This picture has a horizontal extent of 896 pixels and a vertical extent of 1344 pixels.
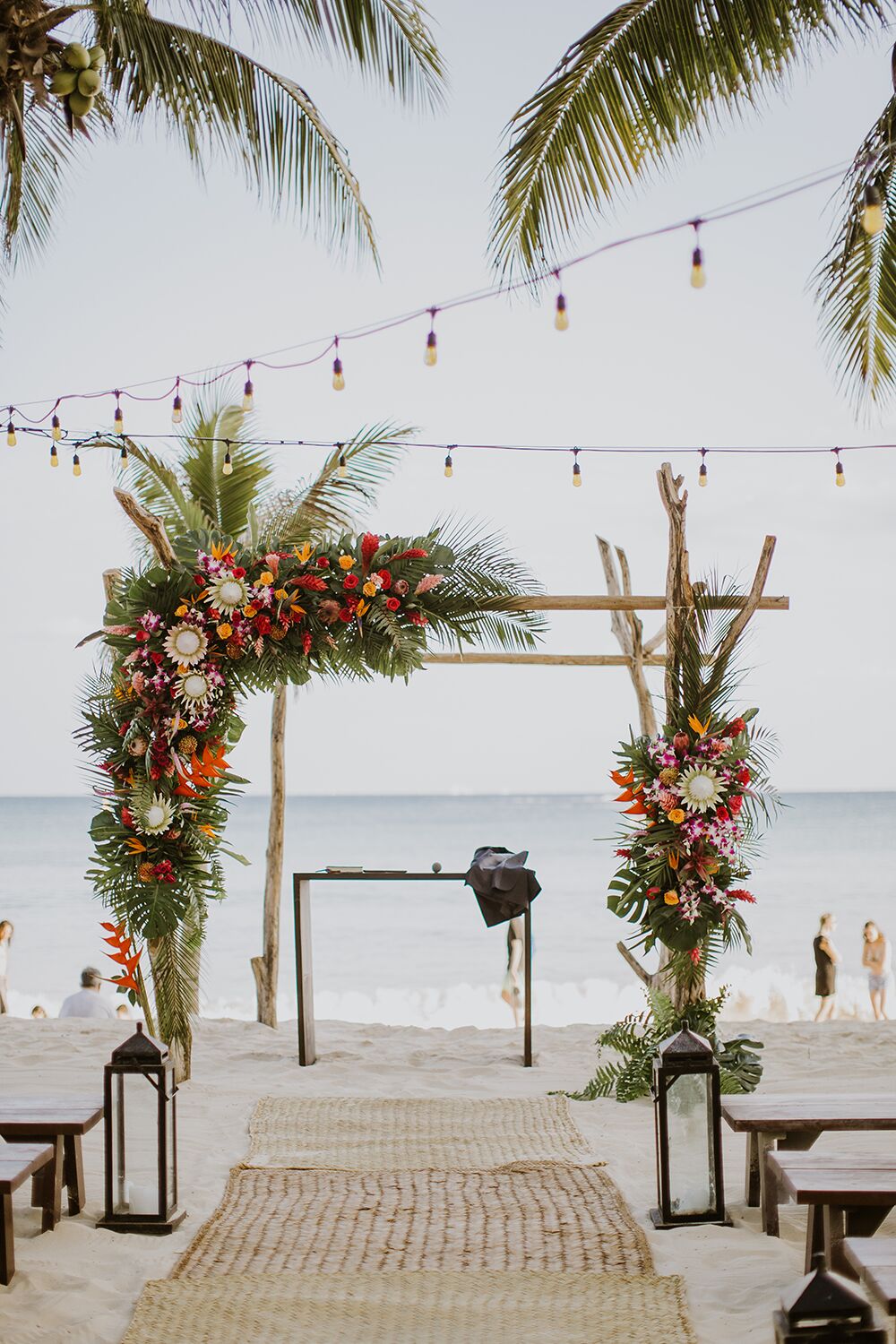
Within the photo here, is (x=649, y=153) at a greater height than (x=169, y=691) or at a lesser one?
greater

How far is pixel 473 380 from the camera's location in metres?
17.2

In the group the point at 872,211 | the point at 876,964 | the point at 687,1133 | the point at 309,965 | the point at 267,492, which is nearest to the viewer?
the point at 872,211

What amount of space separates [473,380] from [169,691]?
11.7 metres

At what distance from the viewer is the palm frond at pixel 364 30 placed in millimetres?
5324

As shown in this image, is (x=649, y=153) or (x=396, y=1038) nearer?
(x=649, y=153)

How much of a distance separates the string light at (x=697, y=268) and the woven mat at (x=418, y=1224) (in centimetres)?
335

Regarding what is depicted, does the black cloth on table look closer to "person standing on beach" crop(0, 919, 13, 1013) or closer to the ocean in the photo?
the ocean

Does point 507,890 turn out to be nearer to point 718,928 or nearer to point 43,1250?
point 718,928

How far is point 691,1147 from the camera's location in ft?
13.6

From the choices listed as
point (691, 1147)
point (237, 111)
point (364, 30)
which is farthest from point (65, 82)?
point (691, 1147)

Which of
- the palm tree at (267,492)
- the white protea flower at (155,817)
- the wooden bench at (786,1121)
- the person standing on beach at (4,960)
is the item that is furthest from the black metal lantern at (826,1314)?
the person standing on beach at (4,960)

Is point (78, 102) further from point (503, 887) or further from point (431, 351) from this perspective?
point (503, 887)

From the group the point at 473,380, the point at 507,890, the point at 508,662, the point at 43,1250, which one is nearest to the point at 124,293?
the point at 473,380

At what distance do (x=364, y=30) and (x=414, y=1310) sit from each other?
17.4ft
